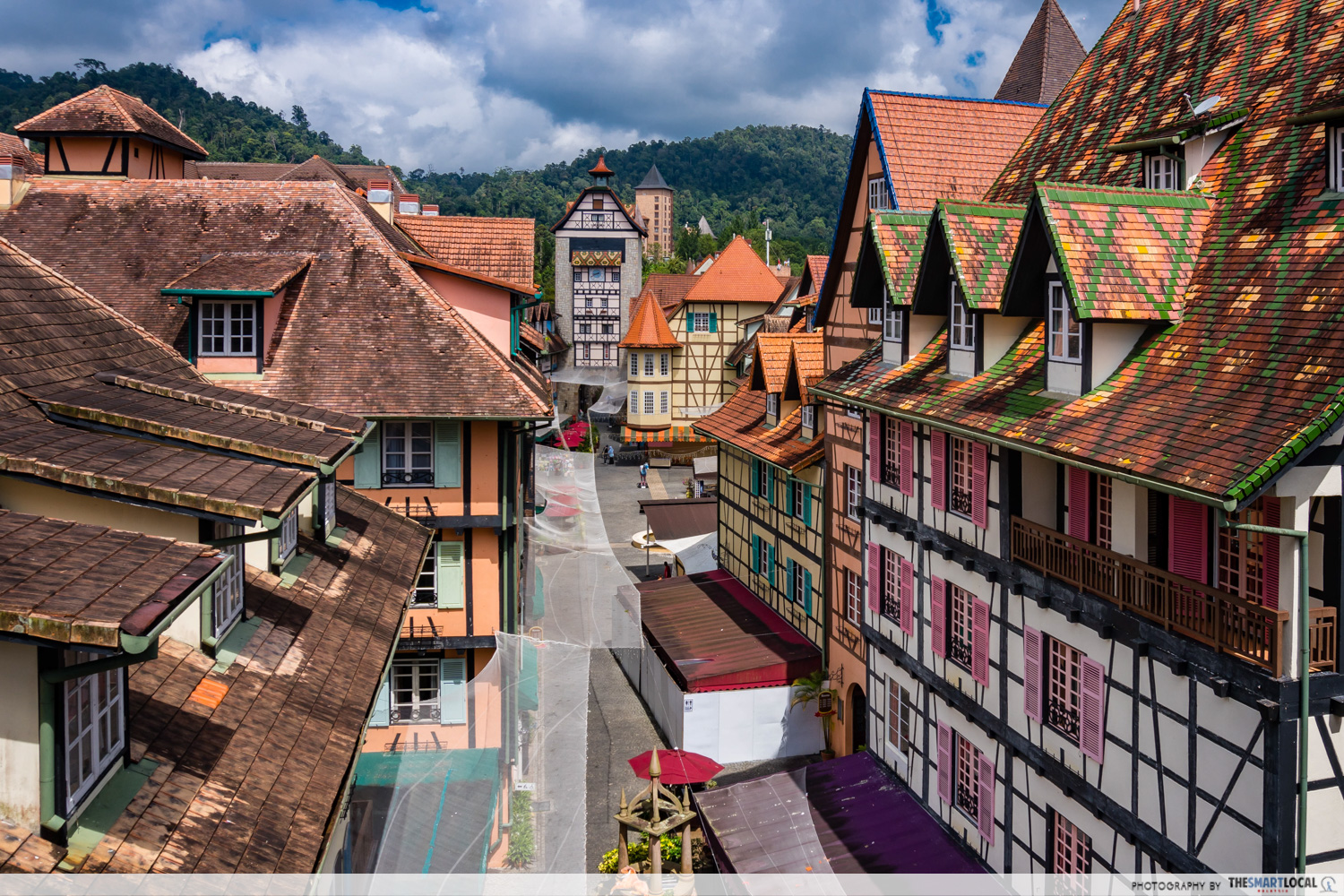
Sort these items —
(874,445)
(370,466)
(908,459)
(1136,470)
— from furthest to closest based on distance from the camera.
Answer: (370,466)
(874,445)
(908,459)
(1136,470)

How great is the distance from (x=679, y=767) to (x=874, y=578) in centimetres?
511

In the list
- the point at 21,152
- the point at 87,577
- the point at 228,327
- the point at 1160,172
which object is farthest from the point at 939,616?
the point at 21,152

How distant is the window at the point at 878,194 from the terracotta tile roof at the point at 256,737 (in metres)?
13.0

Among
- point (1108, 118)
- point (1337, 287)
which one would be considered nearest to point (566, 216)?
point (1108, 118)

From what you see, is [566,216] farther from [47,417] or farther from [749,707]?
[47,417]

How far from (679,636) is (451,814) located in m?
13.1

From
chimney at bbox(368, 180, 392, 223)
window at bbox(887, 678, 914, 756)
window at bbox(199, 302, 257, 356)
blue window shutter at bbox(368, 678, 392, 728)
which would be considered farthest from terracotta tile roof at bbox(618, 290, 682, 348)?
window at bbox(887, 678, 914, 756)

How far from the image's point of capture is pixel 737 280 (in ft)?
220

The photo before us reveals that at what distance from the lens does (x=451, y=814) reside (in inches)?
544

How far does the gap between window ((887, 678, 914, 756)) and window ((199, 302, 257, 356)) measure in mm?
13055

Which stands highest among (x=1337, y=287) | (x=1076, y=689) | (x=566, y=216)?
(x=566, y=216)

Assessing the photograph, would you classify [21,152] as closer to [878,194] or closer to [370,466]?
[370,466]

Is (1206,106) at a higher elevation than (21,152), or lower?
lower

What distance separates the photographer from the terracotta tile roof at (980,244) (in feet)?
50.8
